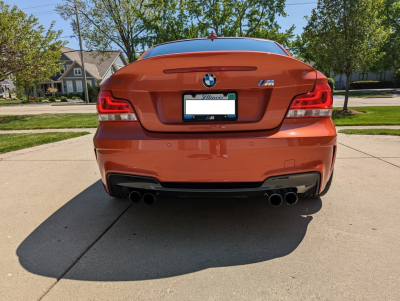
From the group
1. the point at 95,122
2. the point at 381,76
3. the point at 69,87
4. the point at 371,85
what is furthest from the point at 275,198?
the point at 381,76

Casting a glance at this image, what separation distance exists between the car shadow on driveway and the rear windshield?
1543 mm

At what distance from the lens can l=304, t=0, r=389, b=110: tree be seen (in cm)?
1246

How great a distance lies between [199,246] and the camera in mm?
2344

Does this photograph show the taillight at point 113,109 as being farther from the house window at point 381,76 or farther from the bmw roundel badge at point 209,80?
the house window at point 381,76

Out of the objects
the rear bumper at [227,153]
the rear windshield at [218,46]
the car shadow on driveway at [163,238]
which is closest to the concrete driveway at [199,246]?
the car shadow on driveway at [163,238]

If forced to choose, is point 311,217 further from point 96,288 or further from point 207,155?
point 96,288

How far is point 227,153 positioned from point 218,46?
4.20 ft

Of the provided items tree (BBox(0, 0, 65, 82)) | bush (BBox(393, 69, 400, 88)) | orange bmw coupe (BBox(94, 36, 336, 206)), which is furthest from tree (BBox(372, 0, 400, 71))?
orange bmw coupe (BBox(94, 36, 336, 206))

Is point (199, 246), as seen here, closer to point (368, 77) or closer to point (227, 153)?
point (227, 153)

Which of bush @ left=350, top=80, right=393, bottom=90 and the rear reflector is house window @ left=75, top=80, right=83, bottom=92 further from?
the rear reflector

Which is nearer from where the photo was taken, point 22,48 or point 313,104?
point 313,104

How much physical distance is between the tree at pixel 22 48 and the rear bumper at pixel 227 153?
48.7 ft

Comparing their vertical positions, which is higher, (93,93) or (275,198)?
(275,198)

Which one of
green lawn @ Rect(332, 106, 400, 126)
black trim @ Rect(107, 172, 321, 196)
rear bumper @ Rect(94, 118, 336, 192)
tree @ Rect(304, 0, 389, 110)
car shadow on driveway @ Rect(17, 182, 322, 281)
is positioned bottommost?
green lawn @ Rect(332, 106, 400, 126)
